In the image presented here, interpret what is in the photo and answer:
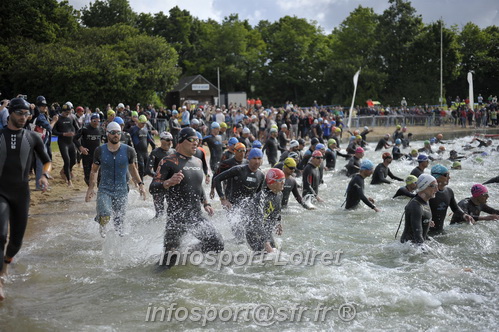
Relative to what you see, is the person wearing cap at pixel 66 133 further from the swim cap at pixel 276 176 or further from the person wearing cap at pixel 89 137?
the swim cap at pixel 276 176

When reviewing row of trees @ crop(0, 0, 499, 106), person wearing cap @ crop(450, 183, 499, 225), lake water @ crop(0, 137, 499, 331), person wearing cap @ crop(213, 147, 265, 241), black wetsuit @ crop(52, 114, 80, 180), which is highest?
row of trees @ crop(0, 0, 499, 106)

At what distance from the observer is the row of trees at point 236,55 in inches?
1093

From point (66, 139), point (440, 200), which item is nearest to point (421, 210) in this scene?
point (440, 200)

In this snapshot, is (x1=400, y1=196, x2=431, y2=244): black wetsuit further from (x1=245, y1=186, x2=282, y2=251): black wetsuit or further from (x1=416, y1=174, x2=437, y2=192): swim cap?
(x1=245, y1=186, x2=282, y2=251): black wetsuit

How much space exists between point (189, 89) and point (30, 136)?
1518 inches

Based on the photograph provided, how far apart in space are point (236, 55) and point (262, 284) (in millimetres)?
50878

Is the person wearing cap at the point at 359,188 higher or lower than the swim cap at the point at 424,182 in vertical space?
lower

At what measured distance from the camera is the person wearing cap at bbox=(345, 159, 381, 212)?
9.38 meters

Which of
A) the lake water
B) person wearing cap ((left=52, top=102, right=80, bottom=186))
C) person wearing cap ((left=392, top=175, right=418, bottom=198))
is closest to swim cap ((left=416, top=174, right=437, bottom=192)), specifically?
the lake water

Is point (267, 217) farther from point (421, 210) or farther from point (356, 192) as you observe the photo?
point (356, 192)

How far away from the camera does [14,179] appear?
17.6 feet

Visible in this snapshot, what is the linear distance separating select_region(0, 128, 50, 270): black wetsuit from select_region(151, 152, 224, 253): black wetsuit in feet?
4.56

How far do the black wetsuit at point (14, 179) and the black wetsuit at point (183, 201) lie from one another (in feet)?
4.56

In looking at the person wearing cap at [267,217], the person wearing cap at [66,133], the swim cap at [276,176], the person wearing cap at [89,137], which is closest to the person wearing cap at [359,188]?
the person wearing cap at [267,217]
